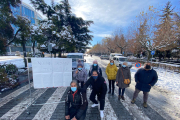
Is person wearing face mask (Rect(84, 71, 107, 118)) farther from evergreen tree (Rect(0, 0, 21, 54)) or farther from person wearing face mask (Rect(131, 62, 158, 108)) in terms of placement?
evergreen tree (Rect(0, 0, 21, 54))

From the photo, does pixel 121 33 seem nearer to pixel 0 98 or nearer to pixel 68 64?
pixel 68 64

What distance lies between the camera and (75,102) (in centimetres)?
211

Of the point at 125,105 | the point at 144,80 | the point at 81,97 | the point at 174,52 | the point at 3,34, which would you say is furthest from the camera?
the point at 174,52

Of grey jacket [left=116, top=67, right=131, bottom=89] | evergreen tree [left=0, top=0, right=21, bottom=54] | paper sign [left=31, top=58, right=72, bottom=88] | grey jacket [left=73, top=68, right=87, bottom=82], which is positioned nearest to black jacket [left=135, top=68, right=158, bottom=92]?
grey jacket [left=116, top=67, right=131, bottom=89]

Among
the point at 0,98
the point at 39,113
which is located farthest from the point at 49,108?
the point at 0,98

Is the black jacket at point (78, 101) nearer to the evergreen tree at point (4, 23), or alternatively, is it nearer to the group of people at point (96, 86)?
the group of people at point (96, 86)

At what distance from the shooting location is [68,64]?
11.7ft

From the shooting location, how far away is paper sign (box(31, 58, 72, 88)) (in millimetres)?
3279

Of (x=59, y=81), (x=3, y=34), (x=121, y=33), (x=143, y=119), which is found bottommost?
(x=143, y=119)

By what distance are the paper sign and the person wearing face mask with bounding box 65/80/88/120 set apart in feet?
5.07

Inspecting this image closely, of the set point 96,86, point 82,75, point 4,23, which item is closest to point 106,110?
point 96,86

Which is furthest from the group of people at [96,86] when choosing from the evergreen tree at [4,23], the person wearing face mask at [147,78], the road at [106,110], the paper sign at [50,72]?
the evergreen tree at [4,23]

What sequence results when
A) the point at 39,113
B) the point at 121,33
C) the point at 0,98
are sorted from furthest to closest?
the point at 121,33, the point at 0,98, the point at 39,113

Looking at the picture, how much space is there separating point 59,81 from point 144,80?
3.59m
